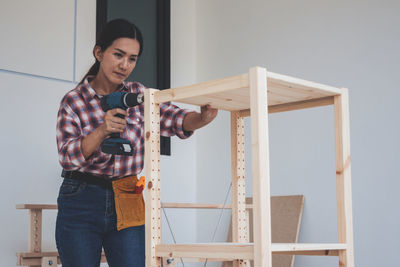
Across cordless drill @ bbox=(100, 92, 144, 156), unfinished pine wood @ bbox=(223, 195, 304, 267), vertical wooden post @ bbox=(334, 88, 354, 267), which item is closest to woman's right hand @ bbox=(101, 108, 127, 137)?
cordless drill @ bbox=(100, 92, 144, 156)

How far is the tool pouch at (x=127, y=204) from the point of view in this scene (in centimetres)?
177

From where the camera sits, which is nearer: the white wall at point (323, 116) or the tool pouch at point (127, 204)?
the tool pouch at point (127, 204)

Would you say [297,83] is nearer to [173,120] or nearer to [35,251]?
[173,120]

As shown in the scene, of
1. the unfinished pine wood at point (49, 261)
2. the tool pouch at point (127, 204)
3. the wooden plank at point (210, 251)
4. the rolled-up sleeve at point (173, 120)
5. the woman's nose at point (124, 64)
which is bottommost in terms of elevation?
the unfinished pine wood at point (49, 261)

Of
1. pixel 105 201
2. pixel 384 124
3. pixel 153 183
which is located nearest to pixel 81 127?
pixel 105 201

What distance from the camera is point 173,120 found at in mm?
1904

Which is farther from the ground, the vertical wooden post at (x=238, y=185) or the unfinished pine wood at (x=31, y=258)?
the vertical wooden post at (x=238, y=185)

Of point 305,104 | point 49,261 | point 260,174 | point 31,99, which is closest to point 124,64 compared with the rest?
point 305,104

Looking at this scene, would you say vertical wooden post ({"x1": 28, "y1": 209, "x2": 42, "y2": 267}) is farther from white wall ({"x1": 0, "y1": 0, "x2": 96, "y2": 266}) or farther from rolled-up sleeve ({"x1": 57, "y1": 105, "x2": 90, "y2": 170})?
rolled-up sleeve ({"x1": 57, "y1": 105, "x2": 90, "y2": 170})

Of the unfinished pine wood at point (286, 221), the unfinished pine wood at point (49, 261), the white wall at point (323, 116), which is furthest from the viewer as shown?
the unfinished pine wood at point (286, 221)

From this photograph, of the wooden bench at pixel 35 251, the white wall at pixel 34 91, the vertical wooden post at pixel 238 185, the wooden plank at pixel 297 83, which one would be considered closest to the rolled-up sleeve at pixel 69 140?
the vertical wooden post at pixel 238 185

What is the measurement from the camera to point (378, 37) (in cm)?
323

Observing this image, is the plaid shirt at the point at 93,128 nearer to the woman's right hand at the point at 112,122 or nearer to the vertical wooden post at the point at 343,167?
the woman's right hand at the point at 112,122

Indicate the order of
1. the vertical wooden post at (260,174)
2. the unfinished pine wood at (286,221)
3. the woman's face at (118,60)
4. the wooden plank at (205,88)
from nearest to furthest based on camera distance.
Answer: the vertical wooden post at (260,174) < the wooden plank at (205,88) < the woman's face at (118,60) < the unfinished pine wood at (286,221)
